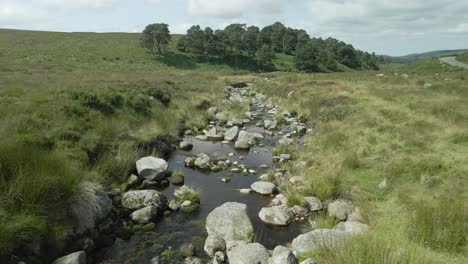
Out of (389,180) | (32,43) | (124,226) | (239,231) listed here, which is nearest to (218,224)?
(239,231)

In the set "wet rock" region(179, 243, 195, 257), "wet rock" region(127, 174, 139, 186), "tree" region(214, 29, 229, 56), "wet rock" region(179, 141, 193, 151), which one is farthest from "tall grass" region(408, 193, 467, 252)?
"tree" region(214, 29, 229, 56)

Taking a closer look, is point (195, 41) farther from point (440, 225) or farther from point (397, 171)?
point (440, 225)

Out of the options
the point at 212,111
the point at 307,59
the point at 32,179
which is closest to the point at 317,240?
the point at 32,179

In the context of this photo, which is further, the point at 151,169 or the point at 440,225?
the point at 151,169

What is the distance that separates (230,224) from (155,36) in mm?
70264

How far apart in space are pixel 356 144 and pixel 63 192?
9946 mm

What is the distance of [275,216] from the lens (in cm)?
781

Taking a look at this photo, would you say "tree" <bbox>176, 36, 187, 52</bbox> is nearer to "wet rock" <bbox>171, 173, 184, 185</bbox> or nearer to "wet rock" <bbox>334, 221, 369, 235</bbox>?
"wet rock" <bbox>171, 173, 184, 185</bbox>

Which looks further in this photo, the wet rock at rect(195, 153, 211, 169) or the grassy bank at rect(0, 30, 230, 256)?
the wet rock at rect(195, 153, 211, 169)

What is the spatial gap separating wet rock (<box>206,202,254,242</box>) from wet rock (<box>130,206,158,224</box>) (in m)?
1.55

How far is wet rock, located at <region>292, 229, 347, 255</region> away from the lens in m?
5.22

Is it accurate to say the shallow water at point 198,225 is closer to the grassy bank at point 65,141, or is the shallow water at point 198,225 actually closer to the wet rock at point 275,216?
the wet rock at point 275,216

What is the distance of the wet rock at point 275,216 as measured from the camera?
7.67 meters

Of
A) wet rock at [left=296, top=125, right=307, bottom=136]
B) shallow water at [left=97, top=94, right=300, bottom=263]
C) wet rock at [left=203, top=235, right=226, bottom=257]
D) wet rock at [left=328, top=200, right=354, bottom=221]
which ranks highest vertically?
wet rock at [left=296, top=125, right=307, bottom=136]
